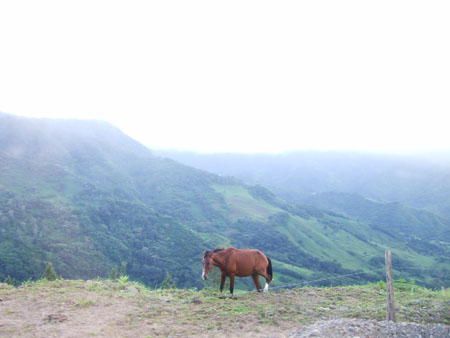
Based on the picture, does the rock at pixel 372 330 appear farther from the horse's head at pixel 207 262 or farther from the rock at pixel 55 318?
the rock at pixel 55 318

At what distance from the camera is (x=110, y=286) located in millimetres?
12273

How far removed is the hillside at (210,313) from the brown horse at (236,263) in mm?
848

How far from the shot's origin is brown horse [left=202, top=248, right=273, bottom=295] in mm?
11672

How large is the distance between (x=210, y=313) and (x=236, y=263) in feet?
9.12

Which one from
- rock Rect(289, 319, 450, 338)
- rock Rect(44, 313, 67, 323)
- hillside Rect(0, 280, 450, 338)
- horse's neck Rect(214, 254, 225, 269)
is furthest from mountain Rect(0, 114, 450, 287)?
rock Rect(289, 319, 450, 338)

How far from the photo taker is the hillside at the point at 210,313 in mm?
7809

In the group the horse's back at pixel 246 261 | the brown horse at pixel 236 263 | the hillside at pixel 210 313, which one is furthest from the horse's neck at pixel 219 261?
the hillside at pixel 210 313

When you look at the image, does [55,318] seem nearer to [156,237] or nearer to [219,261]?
[219,261]

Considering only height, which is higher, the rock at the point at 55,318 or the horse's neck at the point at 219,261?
the horse's neck at the point at 219,261

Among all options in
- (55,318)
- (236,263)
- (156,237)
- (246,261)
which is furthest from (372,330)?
(156,237)

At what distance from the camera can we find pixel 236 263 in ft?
38.9

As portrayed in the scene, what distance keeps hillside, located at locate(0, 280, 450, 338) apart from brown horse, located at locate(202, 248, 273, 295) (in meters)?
0.85

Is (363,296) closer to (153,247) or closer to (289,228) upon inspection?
(153,247)

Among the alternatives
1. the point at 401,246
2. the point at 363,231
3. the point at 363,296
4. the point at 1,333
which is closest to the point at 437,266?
the point at 401,246
